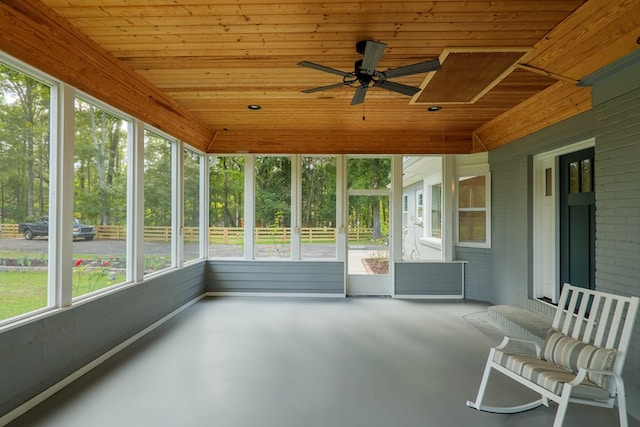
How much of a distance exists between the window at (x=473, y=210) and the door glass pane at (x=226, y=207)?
396 centimetres

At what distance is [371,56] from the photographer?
100 inches

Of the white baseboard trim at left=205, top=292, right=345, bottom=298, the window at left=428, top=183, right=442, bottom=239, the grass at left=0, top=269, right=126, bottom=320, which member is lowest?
the white baseboard trim at left=205, top=292, right=345, bottom=298

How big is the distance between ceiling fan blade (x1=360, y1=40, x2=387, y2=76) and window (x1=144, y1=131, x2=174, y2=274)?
294 centimetres

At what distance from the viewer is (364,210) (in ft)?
20.4

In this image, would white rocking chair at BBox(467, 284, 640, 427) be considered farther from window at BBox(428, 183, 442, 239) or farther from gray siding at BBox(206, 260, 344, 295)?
gray siding at BBox(206, 260, 344, 295)

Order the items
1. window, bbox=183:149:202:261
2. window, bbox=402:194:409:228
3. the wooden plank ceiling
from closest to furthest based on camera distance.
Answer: the wooden plank ceiling → window, bbox=183:149:202:261 → window, bbox=402:194:409:228

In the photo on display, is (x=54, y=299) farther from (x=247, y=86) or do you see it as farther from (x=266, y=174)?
(x=266, y=174)

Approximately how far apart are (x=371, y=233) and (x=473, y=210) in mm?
1809

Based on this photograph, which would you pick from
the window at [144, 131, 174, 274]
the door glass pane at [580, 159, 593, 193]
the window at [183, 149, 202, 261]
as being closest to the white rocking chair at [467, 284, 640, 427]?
the door glass pane at [580, 159, 593, 193]

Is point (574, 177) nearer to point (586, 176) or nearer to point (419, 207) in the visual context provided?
point (586, 176)

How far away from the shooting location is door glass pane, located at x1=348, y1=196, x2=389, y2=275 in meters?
6.20

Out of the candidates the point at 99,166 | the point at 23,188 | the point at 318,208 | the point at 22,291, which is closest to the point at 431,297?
the point at 318,208

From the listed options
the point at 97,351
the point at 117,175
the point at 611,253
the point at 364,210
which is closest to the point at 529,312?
the point at 611,253

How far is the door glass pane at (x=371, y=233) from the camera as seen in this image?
6.20 m
